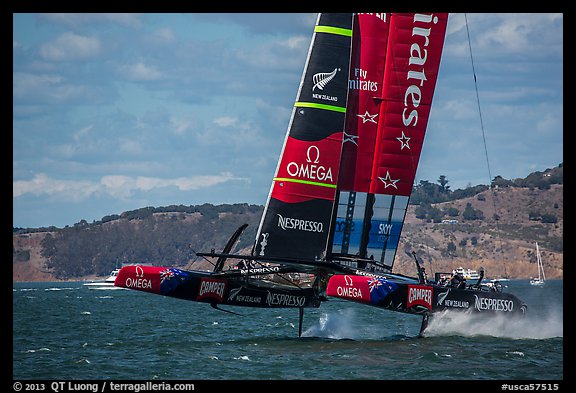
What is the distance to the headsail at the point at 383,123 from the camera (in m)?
30.3

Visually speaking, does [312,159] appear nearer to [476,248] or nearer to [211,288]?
[211,288]

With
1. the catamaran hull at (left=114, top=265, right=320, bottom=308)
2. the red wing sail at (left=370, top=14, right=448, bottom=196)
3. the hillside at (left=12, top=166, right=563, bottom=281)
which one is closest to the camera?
the catamaran hull at (left=114, top=265, right=320, bottom=308)

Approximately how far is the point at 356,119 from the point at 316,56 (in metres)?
2.61

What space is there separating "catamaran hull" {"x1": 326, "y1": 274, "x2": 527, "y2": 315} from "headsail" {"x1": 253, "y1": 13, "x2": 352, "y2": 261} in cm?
172

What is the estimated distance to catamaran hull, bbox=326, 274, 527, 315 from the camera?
27.1m

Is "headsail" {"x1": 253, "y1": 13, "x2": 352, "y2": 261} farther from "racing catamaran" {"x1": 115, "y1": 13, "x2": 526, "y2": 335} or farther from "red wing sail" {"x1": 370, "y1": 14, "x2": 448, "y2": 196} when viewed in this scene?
"red wing sail" {"x1": 370, "y1": 14, "x2": 448, "y2": 196}

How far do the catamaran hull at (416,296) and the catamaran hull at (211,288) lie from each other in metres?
2.68

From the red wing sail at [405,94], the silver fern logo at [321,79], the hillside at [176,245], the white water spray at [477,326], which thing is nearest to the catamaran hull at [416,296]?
the white water spray at [477,326]

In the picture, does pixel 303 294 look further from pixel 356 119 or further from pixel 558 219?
pixel 558 219

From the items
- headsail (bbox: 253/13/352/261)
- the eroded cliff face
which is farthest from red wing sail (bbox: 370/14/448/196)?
the eroded cliff face

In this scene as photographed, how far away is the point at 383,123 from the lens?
1207 inches
